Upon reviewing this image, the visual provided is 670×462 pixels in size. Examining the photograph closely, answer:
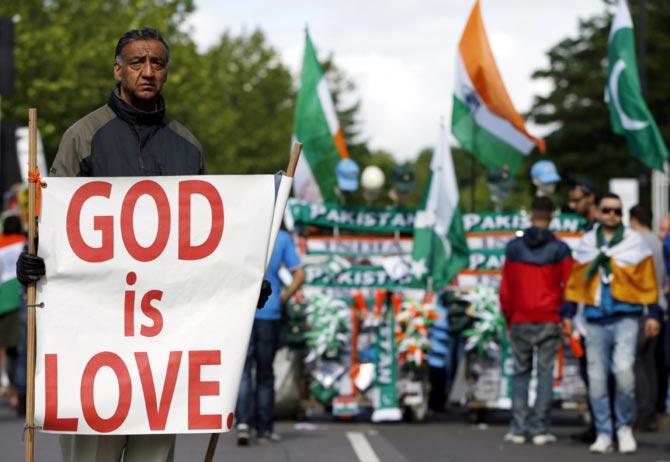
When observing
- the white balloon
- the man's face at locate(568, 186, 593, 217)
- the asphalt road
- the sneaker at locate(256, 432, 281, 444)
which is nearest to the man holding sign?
the asphalt road

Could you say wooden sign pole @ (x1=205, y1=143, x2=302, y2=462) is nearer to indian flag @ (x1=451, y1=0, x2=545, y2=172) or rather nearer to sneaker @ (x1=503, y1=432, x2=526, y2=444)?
sneaker @ (x1=503, y1=432, x2=526, y2=444)

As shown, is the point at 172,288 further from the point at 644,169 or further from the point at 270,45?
the point at 270,45

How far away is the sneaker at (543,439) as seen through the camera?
13.2m

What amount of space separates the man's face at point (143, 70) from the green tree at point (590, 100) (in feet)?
181

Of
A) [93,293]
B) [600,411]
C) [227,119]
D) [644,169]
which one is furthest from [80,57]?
[93,293]

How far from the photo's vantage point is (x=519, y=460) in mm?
11781

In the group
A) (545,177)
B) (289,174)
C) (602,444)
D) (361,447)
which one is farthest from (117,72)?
(545,177)

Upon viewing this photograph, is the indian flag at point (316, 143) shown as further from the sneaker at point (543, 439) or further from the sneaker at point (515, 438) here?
the sneaker at point (543, 439)

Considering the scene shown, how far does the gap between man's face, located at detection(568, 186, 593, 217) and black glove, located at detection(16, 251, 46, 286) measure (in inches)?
351

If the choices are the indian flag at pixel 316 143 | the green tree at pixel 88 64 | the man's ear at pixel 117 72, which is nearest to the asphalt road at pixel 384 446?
the indian flag at pixel 316 143

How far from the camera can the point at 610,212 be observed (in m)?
12.5

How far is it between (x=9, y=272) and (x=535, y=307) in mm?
5825

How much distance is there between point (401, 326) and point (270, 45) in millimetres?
68656

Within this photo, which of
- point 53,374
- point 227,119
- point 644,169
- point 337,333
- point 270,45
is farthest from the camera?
point 270,45
